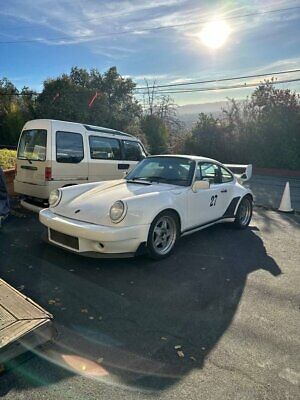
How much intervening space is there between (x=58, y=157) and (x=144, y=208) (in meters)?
2.95

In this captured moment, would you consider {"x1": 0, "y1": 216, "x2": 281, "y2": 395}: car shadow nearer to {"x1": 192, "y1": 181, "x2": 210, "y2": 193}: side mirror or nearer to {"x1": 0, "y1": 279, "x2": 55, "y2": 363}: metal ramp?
{"x1": 0, "y1": 279, "x2": 55, "y2": 363}: metal ramp

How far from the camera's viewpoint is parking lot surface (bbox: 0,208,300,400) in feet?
7.44

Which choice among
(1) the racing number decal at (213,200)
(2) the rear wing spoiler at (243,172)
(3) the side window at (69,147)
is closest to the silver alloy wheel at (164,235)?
(1) the racing number decal at (213,200)

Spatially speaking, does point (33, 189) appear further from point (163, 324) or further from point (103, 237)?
point (163, 324)

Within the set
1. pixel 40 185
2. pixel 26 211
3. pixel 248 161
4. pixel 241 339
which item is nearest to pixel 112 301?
pixel 241 339

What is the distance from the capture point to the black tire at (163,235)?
4238 mm

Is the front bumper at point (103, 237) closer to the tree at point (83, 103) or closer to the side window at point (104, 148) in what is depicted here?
the side window at point (104, 148)

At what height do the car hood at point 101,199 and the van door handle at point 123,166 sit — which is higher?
the van door handle at point 123,166

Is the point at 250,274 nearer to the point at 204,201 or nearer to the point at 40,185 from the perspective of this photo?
the point at 204,201

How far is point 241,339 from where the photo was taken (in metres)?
2.83

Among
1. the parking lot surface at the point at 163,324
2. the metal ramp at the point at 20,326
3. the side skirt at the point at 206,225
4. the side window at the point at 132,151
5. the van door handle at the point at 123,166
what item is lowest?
the parking lot surface at the point at 163,324

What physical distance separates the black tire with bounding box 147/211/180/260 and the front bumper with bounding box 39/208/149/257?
0.56ft

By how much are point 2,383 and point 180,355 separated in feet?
4.20

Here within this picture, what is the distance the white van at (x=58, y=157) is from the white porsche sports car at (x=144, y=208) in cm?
165
